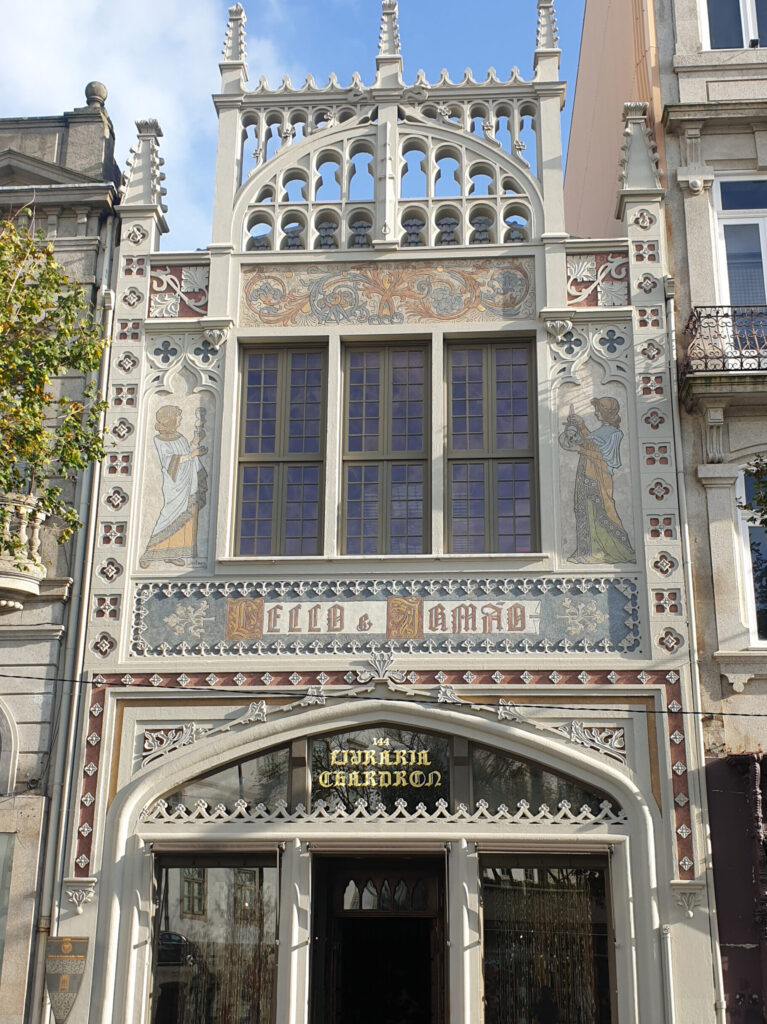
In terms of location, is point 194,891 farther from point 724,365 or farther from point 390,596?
point 724,365

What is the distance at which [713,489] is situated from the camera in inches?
618

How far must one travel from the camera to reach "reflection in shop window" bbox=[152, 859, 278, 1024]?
14.5 metres

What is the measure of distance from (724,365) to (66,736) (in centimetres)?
921

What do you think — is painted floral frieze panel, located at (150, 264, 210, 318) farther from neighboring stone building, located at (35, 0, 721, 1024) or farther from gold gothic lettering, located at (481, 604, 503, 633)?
gold gothic lettering, located at (481, 604, 503, 633)

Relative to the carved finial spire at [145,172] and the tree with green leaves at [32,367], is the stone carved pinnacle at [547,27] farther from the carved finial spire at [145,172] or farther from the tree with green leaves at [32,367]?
the tree with green leaves at [32,367]

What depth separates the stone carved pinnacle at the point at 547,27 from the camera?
1802 centimetres

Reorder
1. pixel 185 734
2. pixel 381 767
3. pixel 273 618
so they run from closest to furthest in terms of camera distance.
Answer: pixel 381 767 < pixel 185 734 < pixel 273 618

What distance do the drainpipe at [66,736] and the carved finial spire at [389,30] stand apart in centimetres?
572

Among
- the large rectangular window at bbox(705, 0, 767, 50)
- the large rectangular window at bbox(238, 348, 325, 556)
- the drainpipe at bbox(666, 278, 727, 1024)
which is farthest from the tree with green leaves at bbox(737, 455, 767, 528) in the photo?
the large rectangular window at bbox(705, 0, 767, 50)

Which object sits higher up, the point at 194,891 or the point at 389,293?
the point at 389,293

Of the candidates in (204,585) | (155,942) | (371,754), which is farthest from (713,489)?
(155,942)

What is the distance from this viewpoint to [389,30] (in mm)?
18359

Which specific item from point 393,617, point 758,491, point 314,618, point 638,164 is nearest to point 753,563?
point 758,491

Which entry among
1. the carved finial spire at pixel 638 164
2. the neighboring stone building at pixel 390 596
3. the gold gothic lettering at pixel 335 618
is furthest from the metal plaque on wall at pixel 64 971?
the carved finial spire at pixel 638 164
